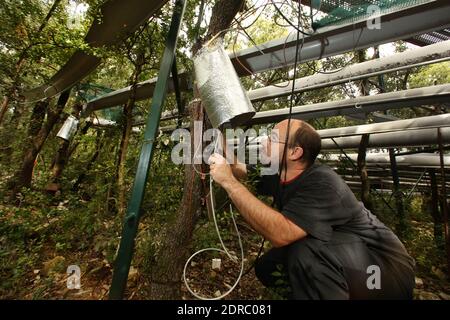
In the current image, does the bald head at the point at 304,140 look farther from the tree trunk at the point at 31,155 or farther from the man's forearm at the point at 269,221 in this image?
the tree trunk at the point at 31,155

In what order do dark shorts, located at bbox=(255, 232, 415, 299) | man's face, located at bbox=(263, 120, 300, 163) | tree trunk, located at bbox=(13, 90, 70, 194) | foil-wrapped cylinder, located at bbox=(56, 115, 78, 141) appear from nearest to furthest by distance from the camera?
1. dark shorts, located at bbox=(255, 232, 415, 299)
2. man's face, located at bbox=(263, 120, 300, 163)
3. foil-wrapped cylinder, located at bbox=(56, 115, 78, 141)
4. tree trunk, located at bbox=(13, 90, 70, 194)

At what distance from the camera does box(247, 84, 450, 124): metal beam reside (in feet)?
9.45

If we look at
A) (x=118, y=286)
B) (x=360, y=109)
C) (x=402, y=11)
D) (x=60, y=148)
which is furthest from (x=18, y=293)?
(x=360, y=109)

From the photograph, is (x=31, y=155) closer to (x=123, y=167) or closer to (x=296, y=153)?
(x=123, y=167)

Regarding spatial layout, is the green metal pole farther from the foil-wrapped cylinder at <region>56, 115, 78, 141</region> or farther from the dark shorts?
the foil-wrapped cylinder at <region>56, 115, 78, 141</region>

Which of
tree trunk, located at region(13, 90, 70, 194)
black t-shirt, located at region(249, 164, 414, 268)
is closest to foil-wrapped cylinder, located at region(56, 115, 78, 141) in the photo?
tree trunk, located at region(13, 90, 70, 194)

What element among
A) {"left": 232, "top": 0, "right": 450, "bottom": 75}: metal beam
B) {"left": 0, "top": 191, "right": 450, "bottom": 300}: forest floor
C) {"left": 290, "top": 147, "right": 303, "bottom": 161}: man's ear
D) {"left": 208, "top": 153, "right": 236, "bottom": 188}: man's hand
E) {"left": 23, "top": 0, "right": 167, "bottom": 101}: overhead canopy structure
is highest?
{"left": 23, "top": 0, "right": 167, "bottom": 101}: overhead canopy structure

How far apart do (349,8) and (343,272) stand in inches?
79.6

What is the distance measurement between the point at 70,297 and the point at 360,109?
4029mm

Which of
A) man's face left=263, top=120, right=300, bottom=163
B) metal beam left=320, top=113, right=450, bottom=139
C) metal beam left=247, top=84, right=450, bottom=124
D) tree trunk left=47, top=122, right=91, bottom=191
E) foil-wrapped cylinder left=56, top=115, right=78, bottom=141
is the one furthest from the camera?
tree trunk left=47, top=122, right=91, bottom=191

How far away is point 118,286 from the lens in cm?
162
